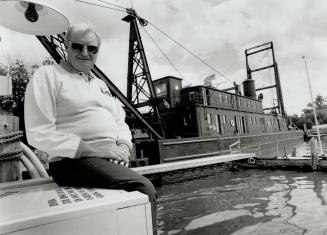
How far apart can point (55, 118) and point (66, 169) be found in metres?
0.29

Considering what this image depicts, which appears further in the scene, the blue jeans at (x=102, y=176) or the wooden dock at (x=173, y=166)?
the wooden dock at (x=173, y=166)

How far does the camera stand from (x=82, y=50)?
5.43 ft

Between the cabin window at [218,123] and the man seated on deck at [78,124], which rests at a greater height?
the cabin window at [218,123]

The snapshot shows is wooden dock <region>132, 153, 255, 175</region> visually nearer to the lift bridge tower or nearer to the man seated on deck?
the man seated on deck

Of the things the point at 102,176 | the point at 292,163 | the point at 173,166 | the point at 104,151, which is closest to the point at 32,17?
the point at 104,151

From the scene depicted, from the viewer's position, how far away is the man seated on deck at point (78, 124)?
1.35 metres

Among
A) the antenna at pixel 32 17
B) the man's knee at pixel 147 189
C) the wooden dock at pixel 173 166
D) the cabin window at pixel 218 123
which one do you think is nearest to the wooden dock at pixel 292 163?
the wooden dock at pixel 173 166

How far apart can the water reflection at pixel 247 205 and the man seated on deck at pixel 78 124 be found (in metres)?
2.39

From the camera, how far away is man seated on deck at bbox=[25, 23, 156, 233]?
135 centimetres

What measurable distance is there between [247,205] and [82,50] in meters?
A: 4.04

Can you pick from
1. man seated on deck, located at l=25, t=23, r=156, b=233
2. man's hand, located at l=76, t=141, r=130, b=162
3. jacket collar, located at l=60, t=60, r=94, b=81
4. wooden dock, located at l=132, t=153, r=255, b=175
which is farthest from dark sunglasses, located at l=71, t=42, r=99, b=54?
wooden dock, located at l=132, t=153, r=255, b=175

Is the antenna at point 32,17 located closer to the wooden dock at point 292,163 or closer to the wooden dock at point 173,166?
the wooden dock at point 173,166

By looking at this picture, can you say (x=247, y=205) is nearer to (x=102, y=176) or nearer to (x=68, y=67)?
(x=102, y=176)

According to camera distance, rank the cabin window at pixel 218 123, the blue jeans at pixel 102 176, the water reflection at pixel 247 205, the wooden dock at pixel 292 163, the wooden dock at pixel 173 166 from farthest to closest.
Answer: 1. the cabin window at pixel 218 123
2. the wooden dock at pixel 292 163
3. the wooden dock at pixel 173 166
4. the water reflection at pixel 247 205
5. the blue jeans at pixel 102 176
